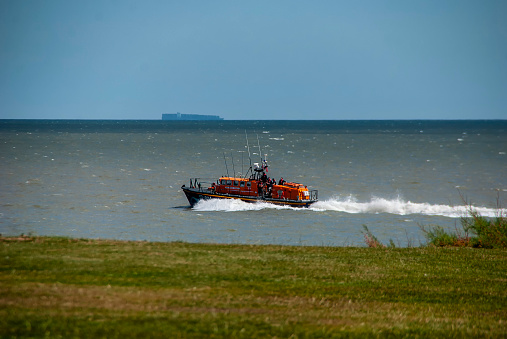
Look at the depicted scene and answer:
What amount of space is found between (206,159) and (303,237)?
59.7m

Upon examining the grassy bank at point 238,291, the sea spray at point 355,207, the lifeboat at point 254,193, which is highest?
the grassy bank at point 238,291

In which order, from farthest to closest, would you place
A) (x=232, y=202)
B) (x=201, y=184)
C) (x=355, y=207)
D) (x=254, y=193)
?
1. (x=201, y=184)
2. (x=254, y=193)
3. (x=232, y=202)
4. (x=355, y=207)

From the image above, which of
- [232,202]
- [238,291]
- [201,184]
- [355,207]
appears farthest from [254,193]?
[238,291]

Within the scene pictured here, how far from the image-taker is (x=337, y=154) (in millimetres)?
109250

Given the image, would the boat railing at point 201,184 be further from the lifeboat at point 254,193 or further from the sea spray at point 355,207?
the sea spray at point 355,207

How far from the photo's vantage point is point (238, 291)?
13391mm

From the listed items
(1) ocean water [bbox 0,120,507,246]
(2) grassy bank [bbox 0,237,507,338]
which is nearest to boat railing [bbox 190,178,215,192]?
(1) ocean water [bbox 0,120,507,246]

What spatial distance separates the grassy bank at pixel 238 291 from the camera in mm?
11016

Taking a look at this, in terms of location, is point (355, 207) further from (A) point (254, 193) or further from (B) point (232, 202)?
(B) point (232, 202)

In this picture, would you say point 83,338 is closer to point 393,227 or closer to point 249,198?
point 393,227

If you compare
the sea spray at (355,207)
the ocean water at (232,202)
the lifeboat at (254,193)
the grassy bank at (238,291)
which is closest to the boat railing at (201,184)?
the lifeboat at (254,193)

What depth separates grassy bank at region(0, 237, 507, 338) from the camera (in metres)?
11.0

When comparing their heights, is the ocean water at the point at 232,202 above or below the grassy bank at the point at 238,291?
below

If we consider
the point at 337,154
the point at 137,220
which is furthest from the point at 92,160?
the point at 137,220
